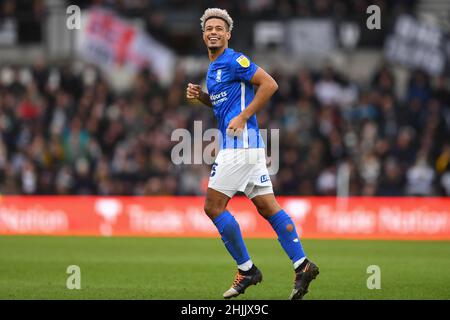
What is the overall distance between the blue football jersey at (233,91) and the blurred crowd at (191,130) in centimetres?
1188

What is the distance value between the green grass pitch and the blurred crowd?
305cm

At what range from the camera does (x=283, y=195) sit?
2109 cm

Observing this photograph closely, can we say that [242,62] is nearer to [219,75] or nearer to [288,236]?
[219,75]

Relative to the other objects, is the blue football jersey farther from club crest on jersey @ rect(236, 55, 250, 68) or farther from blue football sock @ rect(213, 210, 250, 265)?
blue football sock @ rect(213, 210, 250, 265)

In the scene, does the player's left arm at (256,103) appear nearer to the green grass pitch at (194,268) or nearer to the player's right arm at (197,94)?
the player's right arm at (197,94)

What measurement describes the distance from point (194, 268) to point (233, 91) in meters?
3.82

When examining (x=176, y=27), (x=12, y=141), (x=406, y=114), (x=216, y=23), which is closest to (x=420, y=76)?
(x=406, y=114)

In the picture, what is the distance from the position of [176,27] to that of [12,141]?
6.24 m

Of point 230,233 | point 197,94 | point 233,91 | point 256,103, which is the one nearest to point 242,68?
point 233,91

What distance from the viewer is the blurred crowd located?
2122 cm

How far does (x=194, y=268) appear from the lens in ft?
41.2

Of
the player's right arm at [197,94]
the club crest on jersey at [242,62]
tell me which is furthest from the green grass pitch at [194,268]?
the club crest on jersey at [242,62]

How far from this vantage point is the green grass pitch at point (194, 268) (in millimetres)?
9750

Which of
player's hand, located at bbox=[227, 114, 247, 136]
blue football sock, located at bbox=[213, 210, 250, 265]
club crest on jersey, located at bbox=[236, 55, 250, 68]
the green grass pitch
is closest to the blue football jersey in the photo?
club crest on jersey, located at bbox=[236, 55, 250, 68]
